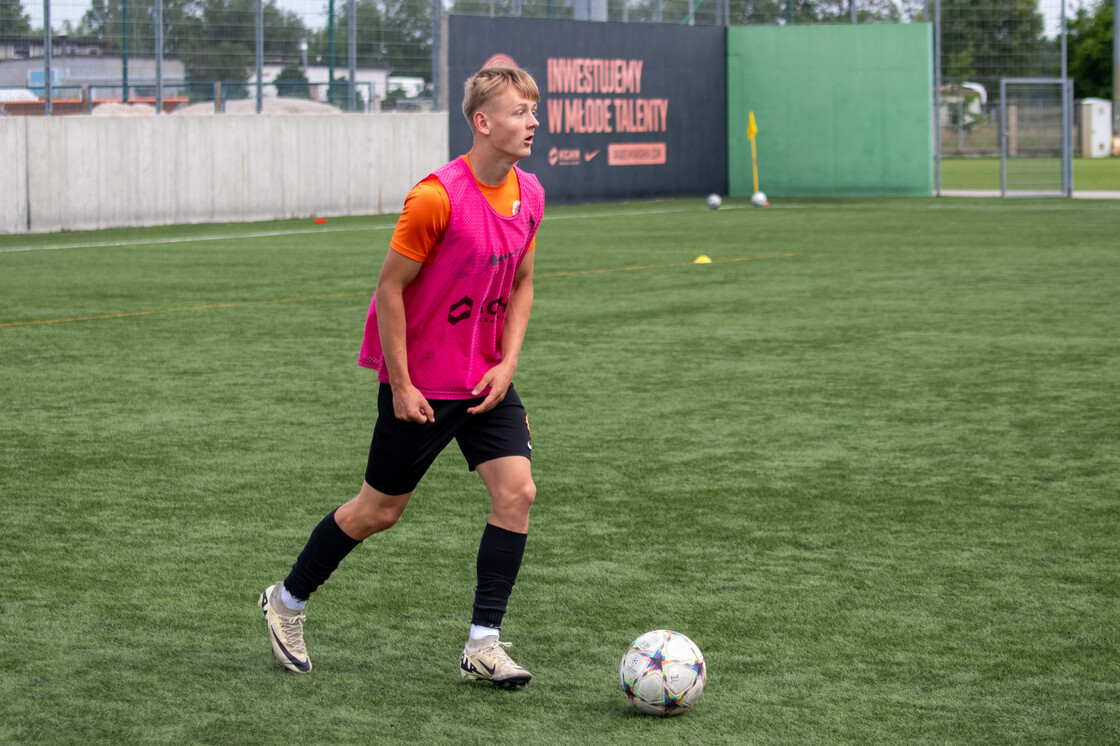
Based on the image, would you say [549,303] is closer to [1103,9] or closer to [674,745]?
[674,745]

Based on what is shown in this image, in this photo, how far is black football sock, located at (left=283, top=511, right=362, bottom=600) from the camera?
419 centimetres

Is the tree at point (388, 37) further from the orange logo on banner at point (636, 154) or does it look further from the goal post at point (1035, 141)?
the goal post at point (1035, 141)

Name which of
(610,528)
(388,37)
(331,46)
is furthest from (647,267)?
(388,37)

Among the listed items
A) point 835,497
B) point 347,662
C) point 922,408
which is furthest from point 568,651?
point 922,408

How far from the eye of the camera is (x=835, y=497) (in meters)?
6.30

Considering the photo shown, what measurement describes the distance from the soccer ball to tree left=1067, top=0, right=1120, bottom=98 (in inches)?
2052

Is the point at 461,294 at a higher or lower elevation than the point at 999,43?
lower

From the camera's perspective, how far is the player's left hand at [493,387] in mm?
4055

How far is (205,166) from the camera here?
24.2 m

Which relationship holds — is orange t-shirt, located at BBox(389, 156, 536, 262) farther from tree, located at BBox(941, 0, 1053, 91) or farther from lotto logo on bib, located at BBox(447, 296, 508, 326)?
tree, located at BBox(941, 0, 1053, 91)

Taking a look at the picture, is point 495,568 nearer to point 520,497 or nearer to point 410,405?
point 520,497

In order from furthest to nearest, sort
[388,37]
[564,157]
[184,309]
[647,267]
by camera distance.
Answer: [564,157], [388,37], [647,267], [184,309]

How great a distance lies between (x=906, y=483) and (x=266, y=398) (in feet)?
12.9

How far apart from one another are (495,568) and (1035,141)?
97.3 ft
